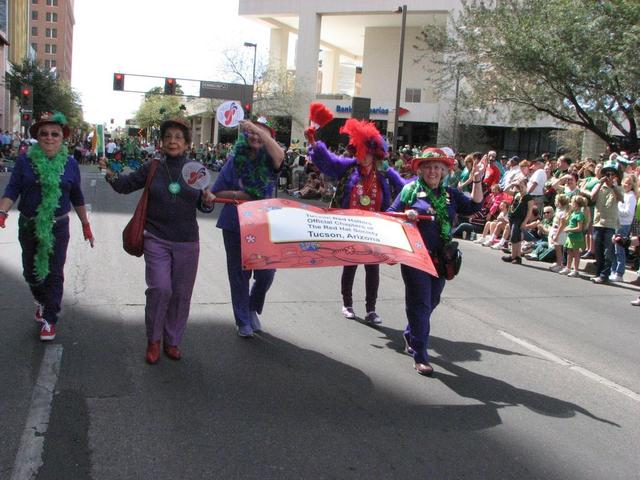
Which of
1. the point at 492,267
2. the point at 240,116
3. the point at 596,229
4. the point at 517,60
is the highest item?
the point at 517,60

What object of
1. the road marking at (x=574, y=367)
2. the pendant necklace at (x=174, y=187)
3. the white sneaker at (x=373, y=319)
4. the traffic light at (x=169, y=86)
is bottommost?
the road marking at (x=574, y=367)

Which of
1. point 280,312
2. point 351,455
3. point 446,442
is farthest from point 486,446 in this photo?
point 280,312

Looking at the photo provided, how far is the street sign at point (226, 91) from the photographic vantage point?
1671 inches

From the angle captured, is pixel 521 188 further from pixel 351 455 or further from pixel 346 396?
pixel 351 455

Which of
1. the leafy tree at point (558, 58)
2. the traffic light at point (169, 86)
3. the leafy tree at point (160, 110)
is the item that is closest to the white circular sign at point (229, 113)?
the leafy tree at point (160, 110)

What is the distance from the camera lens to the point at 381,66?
6059 centimetres

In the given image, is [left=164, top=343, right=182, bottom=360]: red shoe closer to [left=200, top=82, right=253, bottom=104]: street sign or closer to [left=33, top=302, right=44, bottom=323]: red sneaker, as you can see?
[left=33, top=302, right=44, bottom=323]: red sneaker

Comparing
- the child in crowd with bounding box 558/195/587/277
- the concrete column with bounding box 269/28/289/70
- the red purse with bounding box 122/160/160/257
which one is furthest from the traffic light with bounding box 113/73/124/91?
the red purse with bounding box 122/160/160/257

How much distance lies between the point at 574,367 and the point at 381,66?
5756 centimetres

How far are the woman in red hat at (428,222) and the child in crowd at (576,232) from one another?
6339 mm

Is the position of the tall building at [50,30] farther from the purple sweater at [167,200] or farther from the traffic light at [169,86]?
the purple sweater at [167,200]

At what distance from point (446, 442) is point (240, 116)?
11.6ft

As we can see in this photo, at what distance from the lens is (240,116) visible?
612 centimetres

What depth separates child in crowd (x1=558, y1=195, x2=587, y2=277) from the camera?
11.0 m
